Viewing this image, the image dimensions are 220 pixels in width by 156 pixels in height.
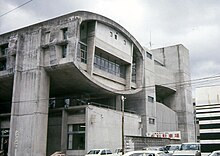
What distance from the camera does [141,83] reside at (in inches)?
1925

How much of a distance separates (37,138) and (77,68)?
9222mm

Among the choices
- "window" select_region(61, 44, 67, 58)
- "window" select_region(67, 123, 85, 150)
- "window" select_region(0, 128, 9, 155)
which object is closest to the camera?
"window" select_region(61, 44, 67, 58)

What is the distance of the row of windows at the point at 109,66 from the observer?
41.8 meters

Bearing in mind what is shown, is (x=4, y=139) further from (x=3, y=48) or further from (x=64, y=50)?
(x=64, y=50)

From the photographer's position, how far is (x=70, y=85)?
4053cm

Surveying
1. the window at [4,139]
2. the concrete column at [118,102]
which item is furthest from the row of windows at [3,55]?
the concrete column at [118,102]

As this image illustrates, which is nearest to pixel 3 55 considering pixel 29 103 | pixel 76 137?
pixel 29 103

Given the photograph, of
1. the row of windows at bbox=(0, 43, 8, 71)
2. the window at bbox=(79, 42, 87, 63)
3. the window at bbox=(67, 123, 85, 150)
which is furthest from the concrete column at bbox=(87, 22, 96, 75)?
the row of windows at bbox=(0, 43, 8, 71)

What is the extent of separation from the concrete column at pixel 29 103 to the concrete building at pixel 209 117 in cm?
2167

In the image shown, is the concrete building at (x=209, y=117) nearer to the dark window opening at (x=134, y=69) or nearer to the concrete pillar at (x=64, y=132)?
the concrete pillar at (x=64, y=132)

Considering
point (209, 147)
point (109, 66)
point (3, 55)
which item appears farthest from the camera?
point (109, 66)

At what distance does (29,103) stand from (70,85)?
→ 21.3ft

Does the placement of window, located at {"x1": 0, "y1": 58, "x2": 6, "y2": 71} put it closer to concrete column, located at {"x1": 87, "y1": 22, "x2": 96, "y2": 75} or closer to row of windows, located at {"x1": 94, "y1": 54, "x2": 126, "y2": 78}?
concrete column, located at {"x1": 87, "y1": 22, "x2": 96, "y2": 75}

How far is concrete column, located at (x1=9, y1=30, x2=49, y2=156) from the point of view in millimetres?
35031
